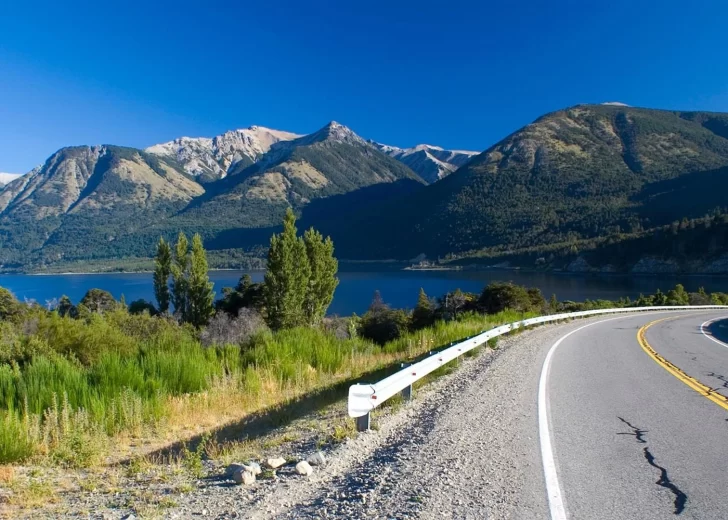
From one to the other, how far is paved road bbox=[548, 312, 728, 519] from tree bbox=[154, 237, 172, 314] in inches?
1700

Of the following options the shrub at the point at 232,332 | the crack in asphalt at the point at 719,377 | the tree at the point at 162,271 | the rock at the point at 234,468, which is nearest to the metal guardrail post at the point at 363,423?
the rock at the point at 234,468

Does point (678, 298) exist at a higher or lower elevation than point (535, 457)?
lower

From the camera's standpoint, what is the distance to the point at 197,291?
4600 centimetres

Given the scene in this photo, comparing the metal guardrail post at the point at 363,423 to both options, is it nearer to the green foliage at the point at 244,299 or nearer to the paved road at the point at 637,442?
the paved road at the point at 637,442

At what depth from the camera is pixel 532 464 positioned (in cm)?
441

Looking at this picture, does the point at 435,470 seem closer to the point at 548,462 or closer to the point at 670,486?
the point at 548,462

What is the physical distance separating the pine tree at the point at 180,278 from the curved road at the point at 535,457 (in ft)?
137

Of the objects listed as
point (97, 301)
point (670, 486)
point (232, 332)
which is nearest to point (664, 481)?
point (670, 486)

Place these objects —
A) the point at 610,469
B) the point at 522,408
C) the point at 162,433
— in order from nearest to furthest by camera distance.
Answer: the point at 610,469 → the point at 162,433 → the point at 522,408

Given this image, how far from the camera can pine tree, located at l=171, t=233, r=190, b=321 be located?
151 ft

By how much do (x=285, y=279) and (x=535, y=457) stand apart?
117ft

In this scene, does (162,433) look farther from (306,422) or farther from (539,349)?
(539,349)

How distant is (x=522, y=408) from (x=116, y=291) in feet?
437

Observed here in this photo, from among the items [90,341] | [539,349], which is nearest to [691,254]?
[539,349]
